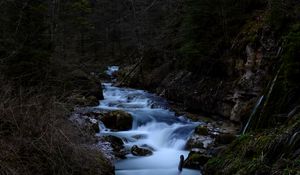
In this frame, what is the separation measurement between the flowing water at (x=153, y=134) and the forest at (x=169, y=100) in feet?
0.14

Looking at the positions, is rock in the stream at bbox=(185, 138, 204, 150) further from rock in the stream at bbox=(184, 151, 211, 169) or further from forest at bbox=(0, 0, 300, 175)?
rock in the stream at bbox=(184, 151, 211, 169)

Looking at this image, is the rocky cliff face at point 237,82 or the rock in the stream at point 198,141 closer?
the rock in the stream at point 198,141

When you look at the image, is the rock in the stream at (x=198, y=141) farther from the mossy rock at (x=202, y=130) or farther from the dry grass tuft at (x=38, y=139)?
the dry grass tuft at (x=38, y=139)

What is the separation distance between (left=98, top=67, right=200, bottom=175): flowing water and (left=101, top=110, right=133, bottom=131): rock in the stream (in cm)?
23

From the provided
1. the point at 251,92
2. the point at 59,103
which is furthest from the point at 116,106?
the point at 59,103

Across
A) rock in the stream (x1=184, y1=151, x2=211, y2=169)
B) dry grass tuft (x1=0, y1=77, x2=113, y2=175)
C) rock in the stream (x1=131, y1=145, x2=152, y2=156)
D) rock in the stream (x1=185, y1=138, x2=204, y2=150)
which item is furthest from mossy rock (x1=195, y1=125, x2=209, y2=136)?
dry grass tuft (x1=0, y1=77, x2=113, y2=175)

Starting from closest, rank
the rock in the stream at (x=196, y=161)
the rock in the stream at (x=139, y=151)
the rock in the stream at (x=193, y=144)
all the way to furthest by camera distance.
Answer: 1. the rock in the stream at (x=196, y=161)
2. the rock in the stream at (x=139, y=151)
3. the rock in the stream at (x=193, y=144)

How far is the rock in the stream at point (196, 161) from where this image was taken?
34.7 feet

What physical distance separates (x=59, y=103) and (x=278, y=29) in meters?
9.59

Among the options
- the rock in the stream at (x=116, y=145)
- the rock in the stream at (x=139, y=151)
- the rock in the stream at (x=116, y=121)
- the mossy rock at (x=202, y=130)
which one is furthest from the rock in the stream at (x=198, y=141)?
the rock in the stream at (x=116, y=121)

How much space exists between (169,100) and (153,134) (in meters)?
5.88

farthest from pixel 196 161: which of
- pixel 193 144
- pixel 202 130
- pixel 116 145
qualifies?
pixel 202 130

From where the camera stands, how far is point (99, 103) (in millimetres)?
20578

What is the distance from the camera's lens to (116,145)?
1309 centimetres
